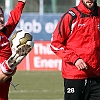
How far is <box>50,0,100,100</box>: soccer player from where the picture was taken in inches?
298

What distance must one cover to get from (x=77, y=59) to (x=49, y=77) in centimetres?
1174

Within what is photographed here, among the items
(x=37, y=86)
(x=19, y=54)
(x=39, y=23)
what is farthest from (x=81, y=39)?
(x=39, y=23)

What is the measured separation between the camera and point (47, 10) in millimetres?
24078

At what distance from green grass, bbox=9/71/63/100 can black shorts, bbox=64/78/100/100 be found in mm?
5708

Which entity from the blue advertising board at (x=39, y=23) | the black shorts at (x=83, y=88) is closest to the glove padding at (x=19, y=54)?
the black shorts at (x=83, y=88)

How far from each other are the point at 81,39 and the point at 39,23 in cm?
1521

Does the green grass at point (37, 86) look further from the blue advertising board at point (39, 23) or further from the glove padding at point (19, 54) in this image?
the glove padding at point (19, 54)

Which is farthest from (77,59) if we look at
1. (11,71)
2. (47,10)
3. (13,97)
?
(47,10)

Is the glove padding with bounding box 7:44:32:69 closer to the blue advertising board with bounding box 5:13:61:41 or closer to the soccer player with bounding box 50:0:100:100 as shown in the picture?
the soccer player with bounding box 50:0:100:100

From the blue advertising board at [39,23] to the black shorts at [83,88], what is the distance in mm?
14854

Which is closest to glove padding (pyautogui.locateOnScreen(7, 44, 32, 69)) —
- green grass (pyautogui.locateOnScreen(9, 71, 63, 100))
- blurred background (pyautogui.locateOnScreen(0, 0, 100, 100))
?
green grass (pyautogui.locateOnScreen(9, 71, 63, 100))

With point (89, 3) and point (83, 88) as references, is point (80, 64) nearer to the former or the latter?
point (83, 88)

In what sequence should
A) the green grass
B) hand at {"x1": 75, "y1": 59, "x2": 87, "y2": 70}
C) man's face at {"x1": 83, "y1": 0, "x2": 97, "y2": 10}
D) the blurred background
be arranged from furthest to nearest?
the blurred background
the green grass
man's face at {"x1": 83, "y1": 0, "x2": 97, "y2": 10}
hand at {"x1": 75, "y1": 59, "x2": 87, "y2": 70}

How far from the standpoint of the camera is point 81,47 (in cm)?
761
